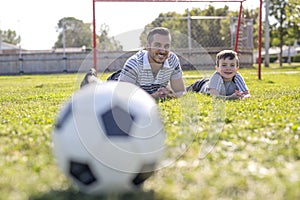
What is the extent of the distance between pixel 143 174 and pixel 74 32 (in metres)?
32.0

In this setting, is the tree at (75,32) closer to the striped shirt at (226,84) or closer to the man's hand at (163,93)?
the striped shirt at (226,84)

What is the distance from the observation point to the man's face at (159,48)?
22.6 ft

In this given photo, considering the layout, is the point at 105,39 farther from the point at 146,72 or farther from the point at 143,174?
the point at 143,174

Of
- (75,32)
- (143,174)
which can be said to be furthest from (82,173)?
(75,32)

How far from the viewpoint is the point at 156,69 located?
286 inches

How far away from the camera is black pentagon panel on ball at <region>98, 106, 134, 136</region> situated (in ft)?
9.18

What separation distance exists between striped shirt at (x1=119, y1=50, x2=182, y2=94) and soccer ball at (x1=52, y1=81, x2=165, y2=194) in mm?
3855

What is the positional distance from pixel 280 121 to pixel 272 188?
244 centimetres

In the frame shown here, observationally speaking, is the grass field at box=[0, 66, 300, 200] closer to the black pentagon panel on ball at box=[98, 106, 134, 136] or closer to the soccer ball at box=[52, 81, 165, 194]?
the soccer ball at box=[52, 81, 165, 194]

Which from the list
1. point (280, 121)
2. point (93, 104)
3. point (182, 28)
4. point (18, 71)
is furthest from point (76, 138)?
point (18, 71)

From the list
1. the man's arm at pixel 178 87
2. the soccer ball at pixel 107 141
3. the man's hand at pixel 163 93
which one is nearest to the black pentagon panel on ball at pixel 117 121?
the soccer ball at pixel 107 141

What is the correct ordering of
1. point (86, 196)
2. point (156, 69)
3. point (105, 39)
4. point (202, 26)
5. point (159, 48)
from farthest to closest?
point (202, 26) → point (105, 39) → point (156, 69) → point (159, 48) → point (86, 196)

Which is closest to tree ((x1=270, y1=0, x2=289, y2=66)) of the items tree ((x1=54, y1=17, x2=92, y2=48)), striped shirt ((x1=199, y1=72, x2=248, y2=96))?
tree ((x1=54, y1=17, x2=92, y2=48))

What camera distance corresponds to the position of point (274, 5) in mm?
39125
